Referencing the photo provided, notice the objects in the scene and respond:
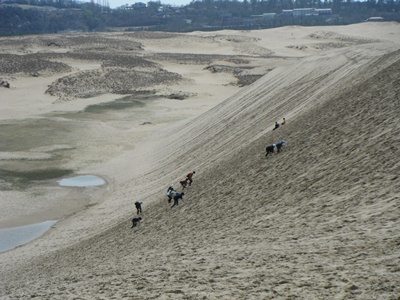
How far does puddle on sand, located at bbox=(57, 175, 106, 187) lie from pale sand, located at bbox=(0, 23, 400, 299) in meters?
0.66

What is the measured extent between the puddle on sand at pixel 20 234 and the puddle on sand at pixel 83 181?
16.8ft

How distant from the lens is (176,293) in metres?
10.4

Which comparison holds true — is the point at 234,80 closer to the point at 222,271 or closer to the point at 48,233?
the point at 48,233

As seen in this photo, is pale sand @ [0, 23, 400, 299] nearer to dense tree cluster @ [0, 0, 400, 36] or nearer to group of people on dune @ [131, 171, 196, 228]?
group of people on dune @ [131, 171, 196, 228]

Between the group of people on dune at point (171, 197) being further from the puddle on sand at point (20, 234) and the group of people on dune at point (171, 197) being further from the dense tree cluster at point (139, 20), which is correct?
the dense tree cluster at point (139, 20)

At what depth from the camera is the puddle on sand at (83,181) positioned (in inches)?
1078

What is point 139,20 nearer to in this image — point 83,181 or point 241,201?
point 83,181

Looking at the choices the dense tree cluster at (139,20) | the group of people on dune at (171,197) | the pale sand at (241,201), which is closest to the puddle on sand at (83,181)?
the pale sand at (241,201)

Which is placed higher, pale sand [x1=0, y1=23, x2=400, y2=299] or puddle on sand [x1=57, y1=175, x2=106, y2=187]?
pale sand [x1=0, y1=23, x2=400, y2=299]

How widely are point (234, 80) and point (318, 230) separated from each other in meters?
52.8

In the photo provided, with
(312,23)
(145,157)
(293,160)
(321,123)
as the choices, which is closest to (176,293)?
(293,160)

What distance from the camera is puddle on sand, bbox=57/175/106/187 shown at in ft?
89.9

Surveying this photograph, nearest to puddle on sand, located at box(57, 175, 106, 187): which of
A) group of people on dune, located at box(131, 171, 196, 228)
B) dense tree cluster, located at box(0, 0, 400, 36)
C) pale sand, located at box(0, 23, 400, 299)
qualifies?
pale sand, located at box(0, 23, 400, 299)

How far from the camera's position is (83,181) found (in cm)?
2786
